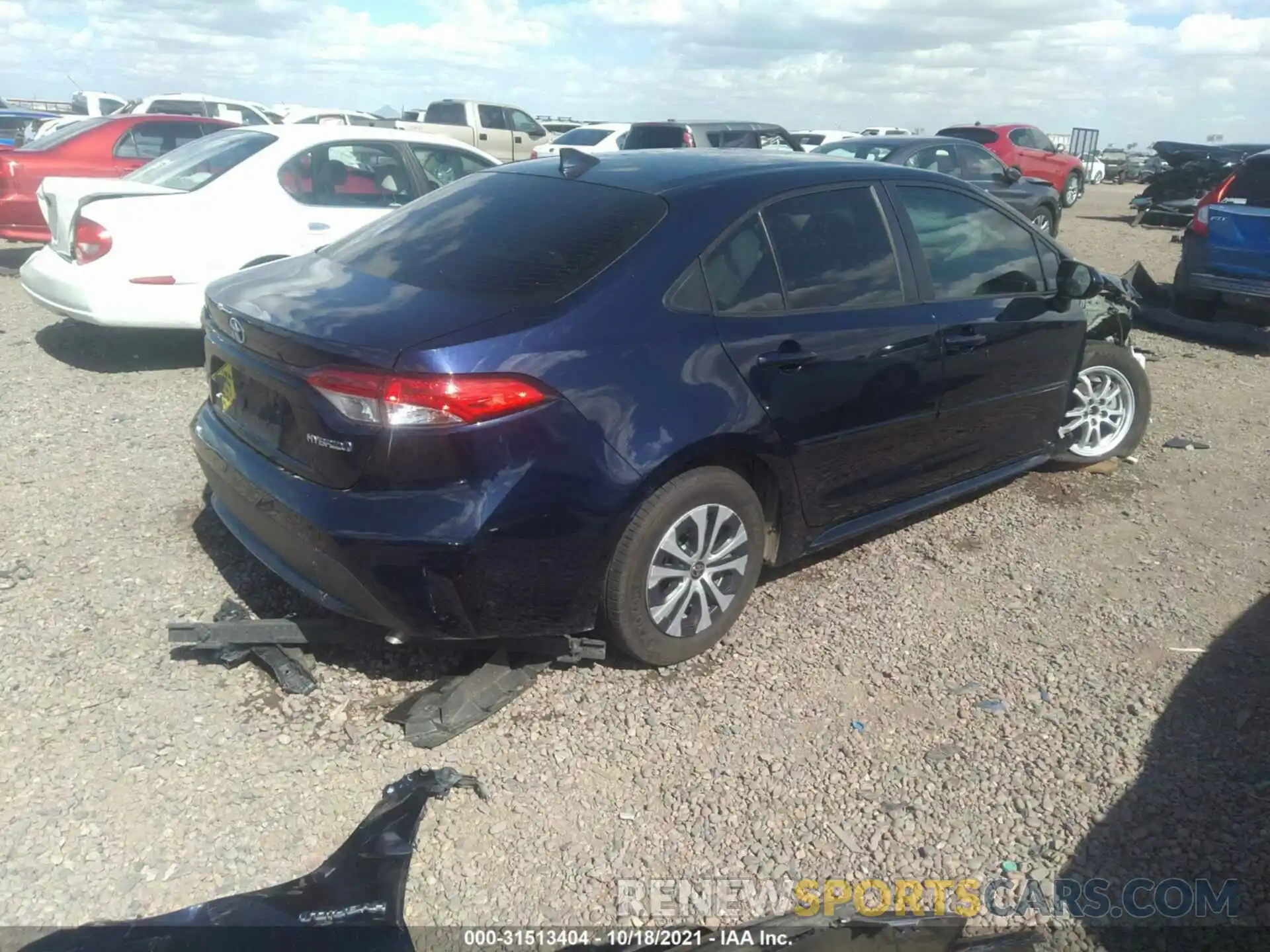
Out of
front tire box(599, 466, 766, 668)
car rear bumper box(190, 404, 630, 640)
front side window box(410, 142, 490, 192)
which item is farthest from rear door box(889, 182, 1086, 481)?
front side window box(410, 142, 490, 192)

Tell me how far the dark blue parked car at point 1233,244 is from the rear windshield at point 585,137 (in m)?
10.9

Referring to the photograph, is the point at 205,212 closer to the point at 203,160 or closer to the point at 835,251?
the point at 203,160

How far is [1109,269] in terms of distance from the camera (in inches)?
491

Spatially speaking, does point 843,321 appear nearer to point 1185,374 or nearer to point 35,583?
point 35,583

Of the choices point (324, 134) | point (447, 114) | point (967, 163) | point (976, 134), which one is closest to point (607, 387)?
point (324, 134)

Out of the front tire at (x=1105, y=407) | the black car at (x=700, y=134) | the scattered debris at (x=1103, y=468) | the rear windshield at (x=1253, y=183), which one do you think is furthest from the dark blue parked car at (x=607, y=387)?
the black car at (x=700, y=134)

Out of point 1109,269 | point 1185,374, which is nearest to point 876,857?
point 1185,374

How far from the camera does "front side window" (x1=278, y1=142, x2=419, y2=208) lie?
6.93m

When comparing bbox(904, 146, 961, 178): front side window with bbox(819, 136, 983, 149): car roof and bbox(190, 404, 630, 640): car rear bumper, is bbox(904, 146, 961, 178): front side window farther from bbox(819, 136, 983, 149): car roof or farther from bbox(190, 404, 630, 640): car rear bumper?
bbox(190, 404, 630, 640): car rear bumper

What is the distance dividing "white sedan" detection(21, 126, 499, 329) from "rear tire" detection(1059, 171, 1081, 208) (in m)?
17.3

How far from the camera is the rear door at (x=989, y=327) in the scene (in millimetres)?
4074

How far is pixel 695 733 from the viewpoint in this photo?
3.18 metres

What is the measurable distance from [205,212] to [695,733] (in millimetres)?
5212

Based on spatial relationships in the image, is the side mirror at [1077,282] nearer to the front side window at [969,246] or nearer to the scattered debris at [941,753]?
the front side window at [969,246]
